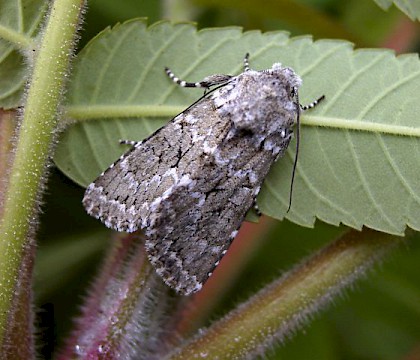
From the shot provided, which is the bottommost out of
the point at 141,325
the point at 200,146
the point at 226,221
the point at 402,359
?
the point at 402,359

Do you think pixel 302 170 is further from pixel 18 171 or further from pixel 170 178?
pixel 18 171

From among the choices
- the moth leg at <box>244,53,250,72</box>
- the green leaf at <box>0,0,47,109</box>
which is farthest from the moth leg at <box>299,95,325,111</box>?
the green leaf at <box>0,0,47,109</box>

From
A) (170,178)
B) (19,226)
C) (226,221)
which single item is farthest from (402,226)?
(19,226)

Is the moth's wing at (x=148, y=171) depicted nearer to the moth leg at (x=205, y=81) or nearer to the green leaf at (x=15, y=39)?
the moth leg at (x=205, y=81)

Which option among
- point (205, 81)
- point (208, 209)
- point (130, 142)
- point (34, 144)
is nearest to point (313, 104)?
point (205, 81)

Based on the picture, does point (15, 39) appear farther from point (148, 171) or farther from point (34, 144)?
point (148, 171)

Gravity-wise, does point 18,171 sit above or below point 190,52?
below
